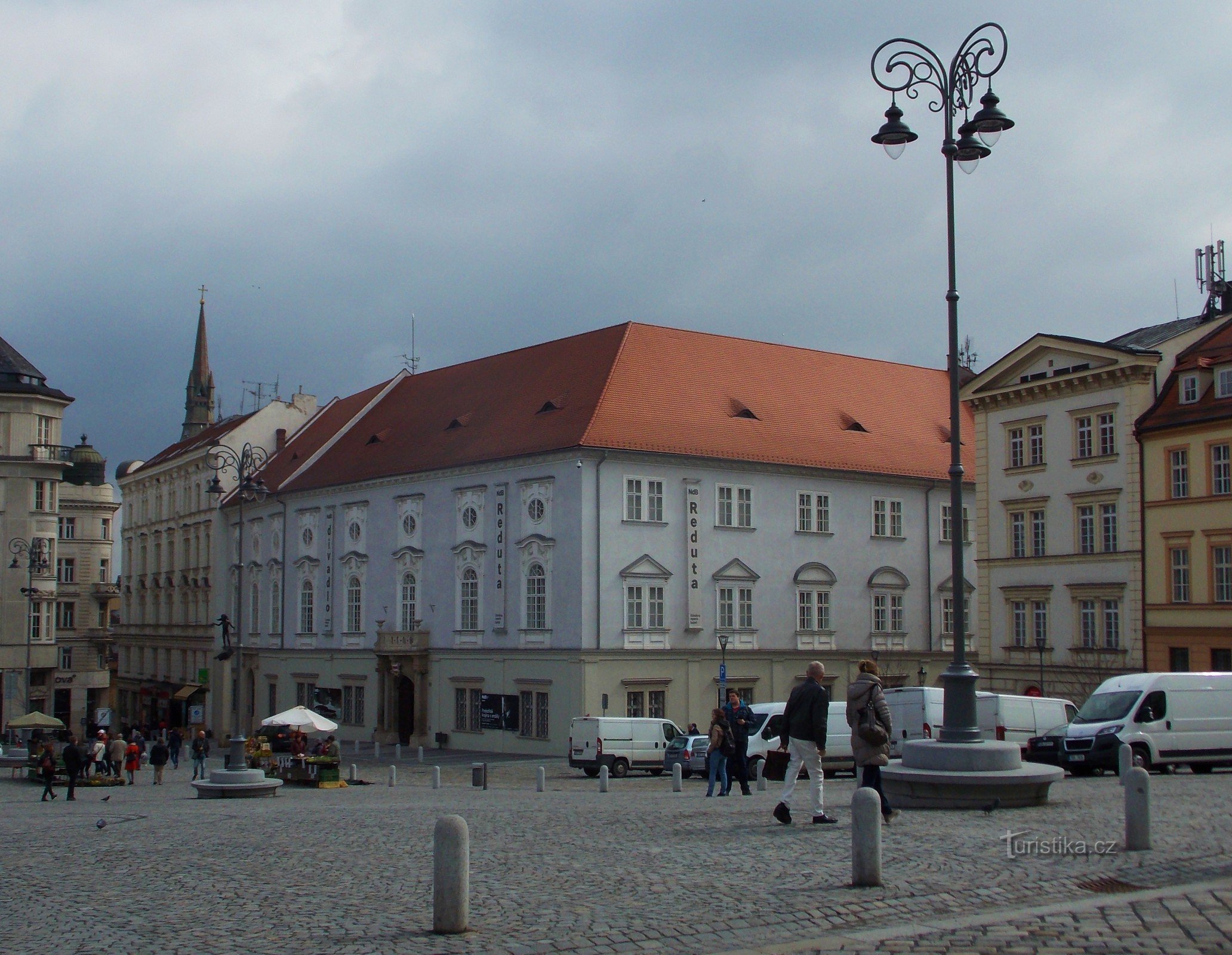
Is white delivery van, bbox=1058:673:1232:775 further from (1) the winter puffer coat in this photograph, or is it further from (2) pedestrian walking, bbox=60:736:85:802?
(2) pedestrian walking, bbox=60:736:85:802

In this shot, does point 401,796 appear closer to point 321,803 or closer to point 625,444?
point 321,803

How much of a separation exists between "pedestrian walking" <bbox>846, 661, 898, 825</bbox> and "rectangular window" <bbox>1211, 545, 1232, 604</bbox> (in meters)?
28.7

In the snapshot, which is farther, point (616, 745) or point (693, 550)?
point (693, 550)

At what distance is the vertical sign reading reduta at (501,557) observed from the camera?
54.2m

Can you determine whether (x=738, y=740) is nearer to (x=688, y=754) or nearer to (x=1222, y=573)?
(x=688, y=754)

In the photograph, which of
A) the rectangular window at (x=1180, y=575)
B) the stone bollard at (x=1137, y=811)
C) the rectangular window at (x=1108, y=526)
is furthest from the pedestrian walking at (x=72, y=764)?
the rectangular window at (x=1180, y=575)

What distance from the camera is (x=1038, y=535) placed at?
46.9 m

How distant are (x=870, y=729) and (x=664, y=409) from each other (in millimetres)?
39465

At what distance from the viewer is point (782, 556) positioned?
5625 cm

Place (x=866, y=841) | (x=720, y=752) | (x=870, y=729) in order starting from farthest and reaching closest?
(x=720, y=752) < (x=870, y=729) < (x=866, y=841)

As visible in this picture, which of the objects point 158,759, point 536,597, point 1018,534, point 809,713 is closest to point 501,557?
point 536,597

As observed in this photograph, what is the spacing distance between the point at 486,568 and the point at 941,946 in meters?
46.0

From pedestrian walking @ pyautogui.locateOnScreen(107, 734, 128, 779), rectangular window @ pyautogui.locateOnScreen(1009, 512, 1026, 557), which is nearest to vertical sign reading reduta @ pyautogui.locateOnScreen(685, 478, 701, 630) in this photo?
rectangular window @ pyautogui.locateOnScreen(1009, 512, 1026, 557)

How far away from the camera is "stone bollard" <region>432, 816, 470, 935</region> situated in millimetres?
10641
